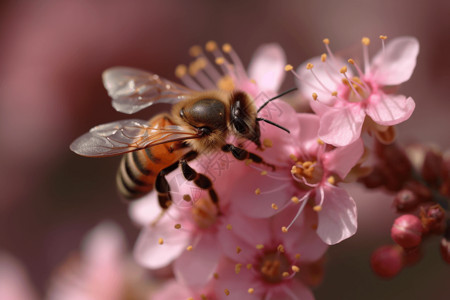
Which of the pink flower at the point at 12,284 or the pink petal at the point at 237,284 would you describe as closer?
the pink petal at the point at 237,284

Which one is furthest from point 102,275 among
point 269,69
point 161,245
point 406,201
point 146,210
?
point 406,201

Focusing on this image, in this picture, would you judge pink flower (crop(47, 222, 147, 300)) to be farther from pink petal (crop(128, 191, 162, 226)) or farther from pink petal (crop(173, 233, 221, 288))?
pink petal (crop(173, 233, 221, 288))

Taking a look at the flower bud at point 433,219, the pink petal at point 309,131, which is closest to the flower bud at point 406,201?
the flower bud at point 433,219

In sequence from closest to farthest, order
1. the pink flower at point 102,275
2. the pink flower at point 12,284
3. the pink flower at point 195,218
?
the pink flower at point 195,218 < the pink flower at point 102,275 < the pink flower at point 12,284

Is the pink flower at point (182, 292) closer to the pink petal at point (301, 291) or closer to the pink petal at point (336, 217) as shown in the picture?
the pink petal at point (301, 291)

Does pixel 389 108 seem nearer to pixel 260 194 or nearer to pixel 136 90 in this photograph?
pixel 260 194

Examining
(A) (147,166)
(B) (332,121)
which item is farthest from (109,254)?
(B) (332,121)

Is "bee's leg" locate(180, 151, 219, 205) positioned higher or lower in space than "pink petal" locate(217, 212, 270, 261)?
higher

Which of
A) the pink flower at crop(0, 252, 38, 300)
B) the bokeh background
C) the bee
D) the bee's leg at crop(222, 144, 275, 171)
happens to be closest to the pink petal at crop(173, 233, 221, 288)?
the bee
